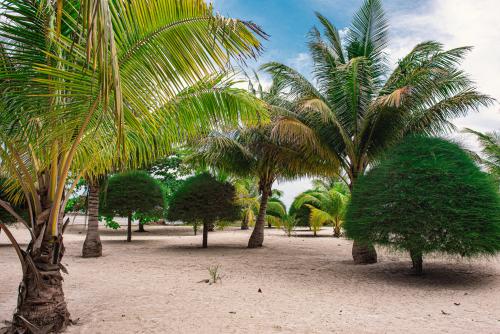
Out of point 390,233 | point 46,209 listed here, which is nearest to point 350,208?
point 390,233

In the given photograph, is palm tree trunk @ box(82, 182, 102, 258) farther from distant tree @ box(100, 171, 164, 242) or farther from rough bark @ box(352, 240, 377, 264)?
rough bark @ box(352, 240, 377, 264)

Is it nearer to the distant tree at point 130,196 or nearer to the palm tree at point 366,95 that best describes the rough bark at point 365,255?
the palm tree at point 366,95

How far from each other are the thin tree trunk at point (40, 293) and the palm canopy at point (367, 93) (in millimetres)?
7146

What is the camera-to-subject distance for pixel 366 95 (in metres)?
12.2

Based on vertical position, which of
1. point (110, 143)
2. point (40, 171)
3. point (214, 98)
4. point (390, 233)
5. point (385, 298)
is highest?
point (214, 98)

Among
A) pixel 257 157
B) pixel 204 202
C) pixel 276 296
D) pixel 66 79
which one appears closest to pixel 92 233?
pixel 204 202

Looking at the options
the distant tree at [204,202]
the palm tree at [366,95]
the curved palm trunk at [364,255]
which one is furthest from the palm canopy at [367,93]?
the distant tree at [204,202]

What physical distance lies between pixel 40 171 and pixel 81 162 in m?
1.34

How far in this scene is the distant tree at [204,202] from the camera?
632 inches

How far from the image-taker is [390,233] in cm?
909

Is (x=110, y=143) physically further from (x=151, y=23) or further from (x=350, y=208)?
(x=350, y=208)

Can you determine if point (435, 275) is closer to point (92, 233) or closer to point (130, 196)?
point (92, 233)

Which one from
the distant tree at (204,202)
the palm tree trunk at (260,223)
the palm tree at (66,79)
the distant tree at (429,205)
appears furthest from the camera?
the palm tree trunk at (260,223)

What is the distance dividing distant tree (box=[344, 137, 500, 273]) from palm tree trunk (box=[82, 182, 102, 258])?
A: 8803 millimetres
